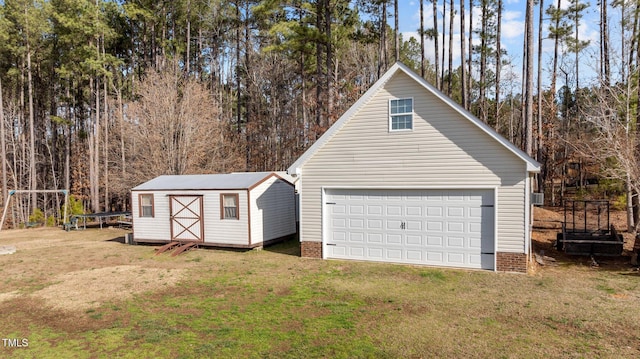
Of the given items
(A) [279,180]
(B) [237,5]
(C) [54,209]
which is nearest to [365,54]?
(B) [237,5]

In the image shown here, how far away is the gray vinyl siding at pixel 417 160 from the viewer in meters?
11.3

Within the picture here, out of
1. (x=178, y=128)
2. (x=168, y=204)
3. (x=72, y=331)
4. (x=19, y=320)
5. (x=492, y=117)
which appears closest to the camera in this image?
(x=72, y=331)

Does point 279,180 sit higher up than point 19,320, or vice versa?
point 279,180

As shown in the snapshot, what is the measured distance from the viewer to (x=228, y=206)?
627 inches

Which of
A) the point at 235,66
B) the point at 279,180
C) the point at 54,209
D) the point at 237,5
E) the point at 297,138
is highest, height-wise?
the point at 237,5

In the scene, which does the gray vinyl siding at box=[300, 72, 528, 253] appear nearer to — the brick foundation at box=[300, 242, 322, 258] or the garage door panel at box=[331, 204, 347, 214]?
the brick foundation at box=[300, 242, 322, 258]

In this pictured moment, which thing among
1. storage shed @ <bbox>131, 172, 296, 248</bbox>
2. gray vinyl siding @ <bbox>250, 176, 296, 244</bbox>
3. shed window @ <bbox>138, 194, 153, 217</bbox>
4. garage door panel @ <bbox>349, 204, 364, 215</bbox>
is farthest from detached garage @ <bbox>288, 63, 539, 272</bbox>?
shed window @ <bbox>138, 194, 153, 217</bbox>

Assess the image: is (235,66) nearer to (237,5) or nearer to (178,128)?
(237,5)

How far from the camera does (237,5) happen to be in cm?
3180

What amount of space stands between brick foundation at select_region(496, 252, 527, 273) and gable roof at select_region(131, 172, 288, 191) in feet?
31.1

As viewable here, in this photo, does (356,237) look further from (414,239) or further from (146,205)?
(146,205)

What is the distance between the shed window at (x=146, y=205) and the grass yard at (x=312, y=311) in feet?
13.4

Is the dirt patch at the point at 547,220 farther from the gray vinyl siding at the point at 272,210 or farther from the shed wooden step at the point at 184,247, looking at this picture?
the shed wooden step at the point at 184,247

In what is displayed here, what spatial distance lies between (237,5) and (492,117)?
28.3 metres
